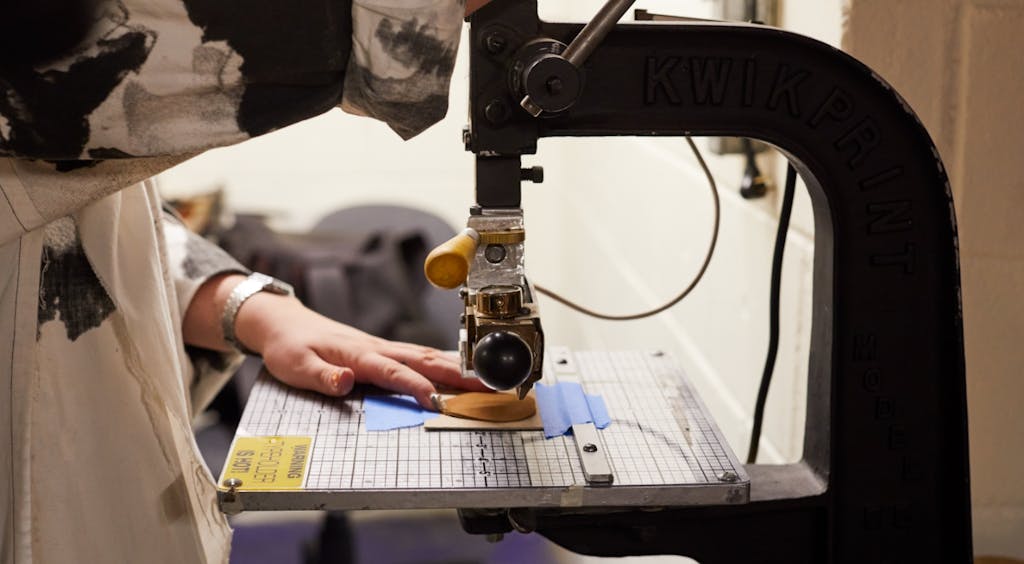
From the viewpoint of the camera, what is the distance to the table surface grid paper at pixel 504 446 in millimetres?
913

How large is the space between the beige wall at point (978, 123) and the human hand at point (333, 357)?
510 mm

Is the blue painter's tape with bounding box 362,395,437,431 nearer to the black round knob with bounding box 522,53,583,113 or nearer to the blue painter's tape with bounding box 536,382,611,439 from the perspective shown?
the blue painter's tape with bounding box 536,382,611,439

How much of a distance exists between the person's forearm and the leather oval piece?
24cm

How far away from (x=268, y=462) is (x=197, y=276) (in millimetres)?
408

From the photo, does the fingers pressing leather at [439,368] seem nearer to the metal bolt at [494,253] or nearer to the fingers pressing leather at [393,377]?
the fingers pressing leather at [393,377]

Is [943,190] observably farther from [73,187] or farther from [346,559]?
[346,559]

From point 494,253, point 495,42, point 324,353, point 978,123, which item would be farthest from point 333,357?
point 978,123

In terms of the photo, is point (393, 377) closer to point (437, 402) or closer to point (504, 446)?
point (437, 402)

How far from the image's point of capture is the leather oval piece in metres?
1.06

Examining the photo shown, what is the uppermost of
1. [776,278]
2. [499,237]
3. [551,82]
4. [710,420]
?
[551,82]

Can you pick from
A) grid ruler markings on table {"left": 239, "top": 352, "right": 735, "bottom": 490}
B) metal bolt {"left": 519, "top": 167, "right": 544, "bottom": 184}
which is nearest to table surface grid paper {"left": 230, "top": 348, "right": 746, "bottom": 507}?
grid ruler markings on table {"left": 239, "top": 352, "right": 735, "bottom": 490}

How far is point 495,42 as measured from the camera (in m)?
0.85

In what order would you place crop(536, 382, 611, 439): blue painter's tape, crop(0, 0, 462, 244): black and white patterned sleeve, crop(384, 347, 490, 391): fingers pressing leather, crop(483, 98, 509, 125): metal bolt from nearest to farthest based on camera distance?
crop(0, 0, 462, 244): black and white patterned sleeve → crop(483, 98, 509, 125): metal bolt → crop(536, 382, 611, 439): blue painter's tape → crop(384, 347, 490, 391): fingers pressing leather

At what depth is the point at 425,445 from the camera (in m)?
1.00
